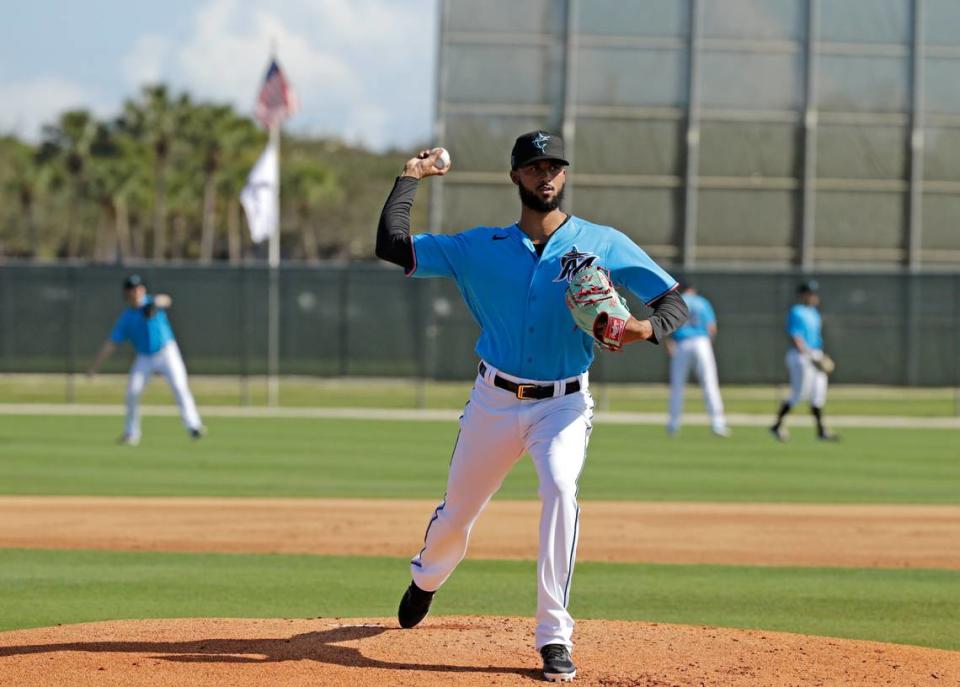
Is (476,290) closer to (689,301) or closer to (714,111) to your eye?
(689,301)

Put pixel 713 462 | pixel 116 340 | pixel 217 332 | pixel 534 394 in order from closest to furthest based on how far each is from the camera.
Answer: pixel 534 394 < pixel 713 462 < pixel 116 340 < pixel 217 332

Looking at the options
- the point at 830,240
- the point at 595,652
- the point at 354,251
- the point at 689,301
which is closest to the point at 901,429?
the point at 689,301

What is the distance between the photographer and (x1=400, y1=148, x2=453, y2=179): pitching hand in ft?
20.2

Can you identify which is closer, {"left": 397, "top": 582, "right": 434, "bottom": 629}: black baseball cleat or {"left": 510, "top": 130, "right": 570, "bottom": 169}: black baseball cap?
{"left": 510, "top": 130, "right": 570, "bottom": 169}: black baseball cap

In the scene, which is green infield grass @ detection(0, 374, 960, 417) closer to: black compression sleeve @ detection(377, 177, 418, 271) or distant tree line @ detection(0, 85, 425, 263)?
black compression sleeve @ detection(377, 177, 418, 271)

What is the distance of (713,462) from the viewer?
16.3 m

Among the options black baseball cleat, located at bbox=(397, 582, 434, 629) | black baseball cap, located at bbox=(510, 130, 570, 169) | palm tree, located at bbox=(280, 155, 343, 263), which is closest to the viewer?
black baseball cap, located at bbox=(510, 130, 570, 169)

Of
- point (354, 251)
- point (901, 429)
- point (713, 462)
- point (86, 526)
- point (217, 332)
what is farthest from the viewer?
point (354, 251)

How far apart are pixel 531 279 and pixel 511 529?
16.9 ft

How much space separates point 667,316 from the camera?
19.5 ft

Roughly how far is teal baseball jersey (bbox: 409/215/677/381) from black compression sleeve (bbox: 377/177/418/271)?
0.17 ft

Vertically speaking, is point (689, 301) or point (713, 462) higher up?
point (689, 301)

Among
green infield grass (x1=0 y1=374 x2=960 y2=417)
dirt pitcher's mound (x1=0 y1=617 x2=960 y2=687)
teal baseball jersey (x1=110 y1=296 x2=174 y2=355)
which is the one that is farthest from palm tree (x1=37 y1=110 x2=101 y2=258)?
dirt pitcher's mound (x1=0 y1=617 x2=960 y2=687)

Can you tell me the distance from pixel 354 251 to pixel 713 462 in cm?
9179
